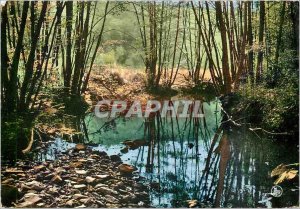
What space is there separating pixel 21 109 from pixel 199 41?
4.54 feet

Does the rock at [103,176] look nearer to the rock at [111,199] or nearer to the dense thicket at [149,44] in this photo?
the rock at [111,199]

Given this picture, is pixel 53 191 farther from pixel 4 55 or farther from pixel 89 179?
pixel 4 55

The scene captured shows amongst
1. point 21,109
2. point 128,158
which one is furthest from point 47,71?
point 128,158

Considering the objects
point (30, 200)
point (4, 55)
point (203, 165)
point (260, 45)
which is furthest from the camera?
point (260, 45)

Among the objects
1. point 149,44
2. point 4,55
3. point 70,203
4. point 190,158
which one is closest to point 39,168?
point 70,203

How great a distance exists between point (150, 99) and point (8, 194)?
46.7 inches

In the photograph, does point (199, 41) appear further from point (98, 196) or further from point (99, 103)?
point (98, 196)

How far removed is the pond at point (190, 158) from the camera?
314 centimetres

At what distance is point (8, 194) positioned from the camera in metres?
3.00

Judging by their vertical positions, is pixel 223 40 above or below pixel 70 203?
above

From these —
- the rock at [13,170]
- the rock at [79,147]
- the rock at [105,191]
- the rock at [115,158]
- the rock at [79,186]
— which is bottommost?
the rock at [105,191]

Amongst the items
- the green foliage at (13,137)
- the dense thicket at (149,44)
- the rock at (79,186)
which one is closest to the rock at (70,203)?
the rock at (79,186)

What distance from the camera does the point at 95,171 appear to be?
10.3ft

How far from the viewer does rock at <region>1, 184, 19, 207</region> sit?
9.80 ft
